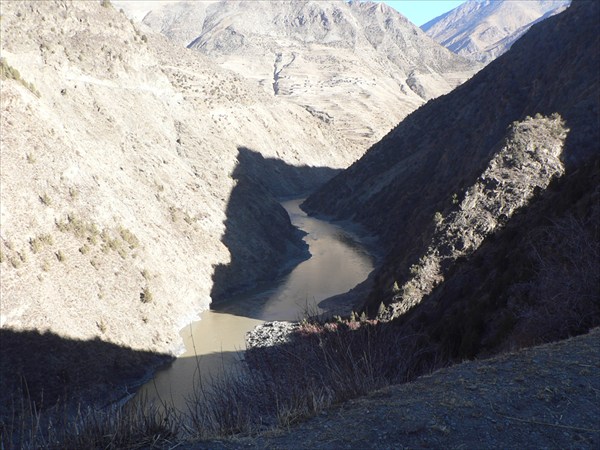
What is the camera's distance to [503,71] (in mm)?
52656

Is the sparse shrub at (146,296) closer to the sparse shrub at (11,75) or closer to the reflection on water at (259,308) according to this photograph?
the reflection on water at (259,308)

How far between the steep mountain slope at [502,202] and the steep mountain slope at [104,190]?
1246 centimetres

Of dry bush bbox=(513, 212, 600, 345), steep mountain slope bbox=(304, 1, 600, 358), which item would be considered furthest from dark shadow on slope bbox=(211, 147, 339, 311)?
dry bush bbox=(513, 212, 600, 345)

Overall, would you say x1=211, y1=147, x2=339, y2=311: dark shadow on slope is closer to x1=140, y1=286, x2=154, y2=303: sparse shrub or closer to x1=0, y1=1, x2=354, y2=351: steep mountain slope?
x1=0, y1=1, x2=354, y2=351: steep mountain slope

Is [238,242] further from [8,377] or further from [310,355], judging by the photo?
[310,355]

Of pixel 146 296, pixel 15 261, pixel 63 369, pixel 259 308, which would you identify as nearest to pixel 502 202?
pixel 259 308

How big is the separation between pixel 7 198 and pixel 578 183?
2633 centimetres

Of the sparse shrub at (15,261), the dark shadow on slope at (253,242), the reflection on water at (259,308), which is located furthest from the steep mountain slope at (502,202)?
the sparse shrub at (15,261)

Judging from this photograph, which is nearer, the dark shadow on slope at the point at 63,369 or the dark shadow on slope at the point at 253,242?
the dark shadow on slope at the point at 63,369

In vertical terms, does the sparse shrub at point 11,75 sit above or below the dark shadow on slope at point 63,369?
above

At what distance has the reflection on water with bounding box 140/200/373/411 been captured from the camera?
2355 cm

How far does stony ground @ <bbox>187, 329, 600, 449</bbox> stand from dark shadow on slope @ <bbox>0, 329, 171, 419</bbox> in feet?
50.1

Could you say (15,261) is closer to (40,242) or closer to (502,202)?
(40,242)

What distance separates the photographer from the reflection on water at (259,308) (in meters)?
23.5
